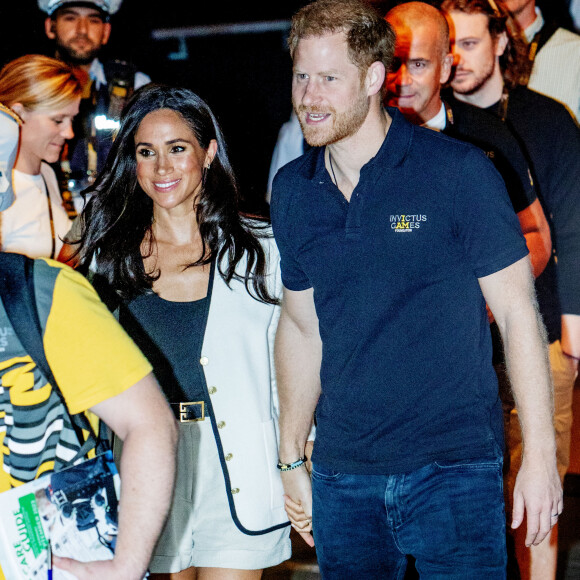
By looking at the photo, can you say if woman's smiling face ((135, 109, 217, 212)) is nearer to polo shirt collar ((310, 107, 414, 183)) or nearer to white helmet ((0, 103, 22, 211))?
polo shirt collar ((310, 107, 414, 183))

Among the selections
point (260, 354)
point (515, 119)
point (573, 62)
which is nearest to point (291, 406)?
point (260, 354)

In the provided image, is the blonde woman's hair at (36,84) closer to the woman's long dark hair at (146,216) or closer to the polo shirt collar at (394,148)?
the woman's long dark hair at (146,216)

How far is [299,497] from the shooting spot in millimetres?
2590

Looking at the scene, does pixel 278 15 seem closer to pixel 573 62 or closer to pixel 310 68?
pixel 573 62

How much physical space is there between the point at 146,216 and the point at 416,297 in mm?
1227

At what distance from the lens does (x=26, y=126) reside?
168 inches

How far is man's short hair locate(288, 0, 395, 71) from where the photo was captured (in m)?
2.31

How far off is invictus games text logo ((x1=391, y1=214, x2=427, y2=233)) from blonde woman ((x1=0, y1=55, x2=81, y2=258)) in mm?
2417

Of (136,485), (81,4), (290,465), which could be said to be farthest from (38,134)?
(136,485)

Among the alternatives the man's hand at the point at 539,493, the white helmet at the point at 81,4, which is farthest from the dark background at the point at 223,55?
the man's hand at the point at 539,493

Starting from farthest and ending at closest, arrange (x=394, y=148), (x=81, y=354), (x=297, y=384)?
1. (x=297, y=384)
2. (x=394, y=148)
3. (x=81, y=354)

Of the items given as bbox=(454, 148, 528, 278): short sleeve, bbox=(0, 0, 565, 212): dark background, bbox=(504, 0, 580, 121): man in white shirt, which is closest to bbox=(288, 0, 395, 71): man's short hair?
bbox=(454, 148, 528, 278): short sleeve

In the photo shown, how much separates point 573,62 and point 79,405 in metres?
Answer: 3.14

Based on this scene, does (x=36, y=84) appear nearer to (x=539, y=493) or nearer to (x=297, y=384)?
(x=297, y=384)
